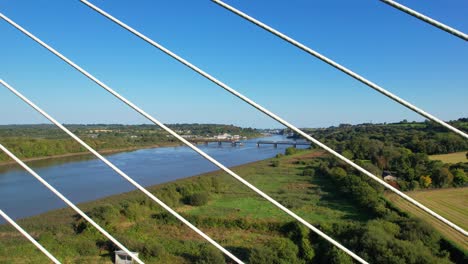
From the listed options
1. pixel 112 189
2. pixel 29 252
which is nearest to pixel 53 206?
pixel 112 189

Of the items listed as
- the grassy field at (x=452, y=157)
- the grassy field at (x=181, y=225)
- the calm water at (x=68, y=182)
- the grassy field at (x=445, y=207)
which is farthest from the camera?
the grassy field at (x=452, y=157)

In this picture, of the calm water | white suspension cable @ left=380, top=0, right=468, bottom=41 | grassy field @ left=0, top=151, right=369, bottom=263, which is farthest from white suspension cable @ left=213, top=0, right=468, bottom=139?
the calm water

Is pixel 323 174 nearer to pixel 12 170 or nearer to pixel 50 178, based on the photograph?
pixel 50 178

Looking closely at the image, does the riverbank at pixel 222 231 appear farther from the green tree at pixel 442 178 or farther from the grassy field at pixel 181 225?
the green tree at pixel 442 178

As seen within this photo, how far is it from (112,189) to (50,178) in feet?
11.2

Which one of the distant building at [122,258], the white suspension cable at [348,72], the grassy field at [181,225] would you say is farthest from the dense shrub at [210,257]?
the white suspension cable at [348,72]

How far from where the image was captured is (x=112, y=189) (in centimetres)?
1193

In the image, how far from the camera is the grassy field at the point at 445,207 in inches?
276

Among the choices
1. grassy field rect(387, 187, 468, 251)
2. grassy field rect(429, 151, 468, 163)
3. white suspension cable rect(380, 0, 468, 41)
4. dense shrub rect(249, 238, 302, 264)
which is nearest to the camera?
white suspension cable rect(380, 0, 468, 41)

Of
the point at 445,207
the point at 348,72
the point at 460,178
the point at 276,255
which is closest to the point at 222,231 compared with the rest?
the point at 276,255

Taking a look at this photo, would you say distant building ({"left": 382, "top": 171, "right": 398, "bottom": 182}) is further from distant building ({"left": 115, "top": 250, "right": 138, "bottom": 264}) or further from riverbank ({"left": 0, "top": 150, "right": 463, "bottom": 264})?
distant building ({"left": 115, "top": 250, "right": 138, "bottom": 264})

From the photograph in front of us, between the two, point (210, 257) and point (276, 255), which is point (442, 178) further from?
point (210, 257)

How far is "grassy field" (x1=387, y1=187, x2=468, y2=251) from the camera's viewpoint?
700 centimetres

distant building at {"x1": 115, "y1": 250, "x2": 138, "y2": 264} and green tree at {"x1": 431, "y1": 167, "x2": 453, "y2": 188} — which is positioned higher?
green tree at {"x1": 431, "y1": 167, "x2": 453, "y2": 188}
